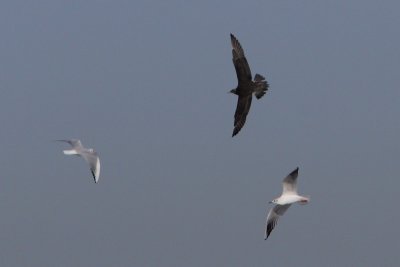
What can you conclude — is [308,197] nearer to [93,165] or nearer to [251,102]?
[251,102]

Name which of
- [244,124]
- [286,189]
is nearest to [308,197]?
[286,189]

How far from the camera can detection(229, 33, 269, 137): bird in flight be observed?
49.6 m

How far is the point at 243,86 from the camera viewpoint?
51031mm

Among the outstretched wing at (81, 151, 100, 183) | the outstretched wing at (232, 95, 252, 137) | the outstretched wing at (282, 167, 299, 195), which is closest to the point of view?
the outstretched wing at (81, 151, 100, 183)

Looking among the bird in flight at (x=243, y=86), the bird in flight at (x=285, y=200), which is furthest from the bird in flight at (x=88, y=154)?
the bird in flight at (x=285, y=200)

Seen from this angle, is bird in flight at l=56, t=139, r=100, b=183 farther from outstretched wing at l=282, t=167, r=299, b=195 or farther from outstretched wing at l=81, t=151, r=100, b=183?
outstretched wing at l=282, t=167, r=299, b=195

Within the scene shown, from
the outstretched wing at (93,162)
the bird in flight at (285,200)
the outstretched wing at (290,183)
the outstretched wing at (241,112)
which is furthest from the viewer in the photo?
the outstretched wing at (241,112)

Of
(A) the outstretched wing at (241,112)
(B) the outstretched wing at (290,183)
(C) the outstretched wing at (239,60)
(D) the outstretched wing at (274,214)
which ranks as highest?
(C) the outstretched wing at (239,60)

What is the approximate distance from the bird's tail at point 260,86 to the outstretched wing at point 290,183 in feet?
17.0

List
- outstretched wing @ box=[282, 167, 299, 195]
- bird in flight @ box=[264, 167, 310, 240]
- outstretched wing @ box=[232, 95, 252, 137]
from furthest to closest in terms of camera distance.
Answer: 1. outstretched wing @ box=[232, 95, 252, 137]
2. outstretched wing @ box=[282, 167, 299, 195]
3. bird in flight @ box=[264, 167, 310, 240]

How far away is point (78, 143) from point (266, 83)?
12.5m

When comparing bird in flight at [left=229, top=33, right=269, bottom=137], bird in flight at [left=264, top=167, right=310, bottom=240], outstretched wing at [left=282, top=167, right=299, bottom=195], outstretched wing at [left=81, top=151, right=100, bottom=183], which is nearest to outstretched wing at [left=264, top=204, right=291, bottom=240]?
bird in flight at [left=264, top=167, right=310, bottom=240]

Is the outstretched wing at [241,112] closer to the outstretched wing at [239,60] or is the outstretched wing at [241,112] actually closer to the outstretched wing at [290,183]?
the outstretched wing at [239,60]

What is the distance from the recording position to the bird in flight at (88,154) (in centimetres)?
4825
